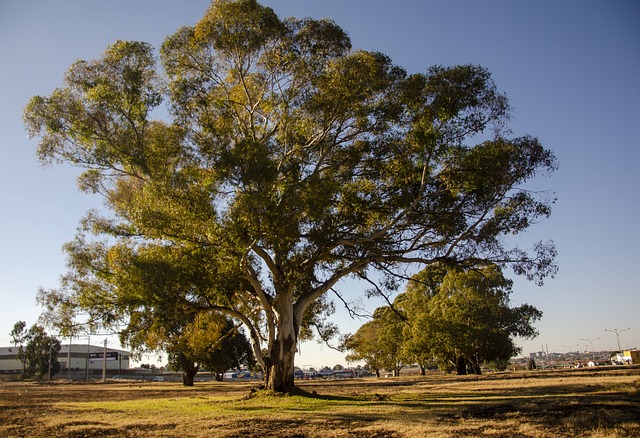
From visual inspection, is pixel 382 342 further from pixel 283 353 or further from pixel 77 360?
pixel 77 360

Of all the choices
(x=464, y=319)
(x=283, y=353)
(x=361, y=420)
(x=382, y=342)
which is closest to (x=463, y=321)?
(x=464, y=319)

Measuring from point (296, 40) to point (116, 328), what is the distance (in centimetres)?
1359

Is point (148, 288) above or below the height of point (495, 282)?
below

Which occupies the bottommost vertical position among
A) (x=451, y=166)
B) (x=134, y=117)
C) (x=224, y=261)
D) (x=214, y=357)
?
(x=214, y=357)

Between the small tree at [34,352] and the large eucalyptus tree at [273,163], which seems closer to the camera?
the large eucalyptus tree at [273,163]

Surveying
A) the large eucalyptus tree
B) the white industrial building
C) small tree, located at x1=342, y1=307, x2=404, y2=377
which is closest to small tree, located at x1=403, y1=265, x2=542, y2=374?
small tree, located at x1=342, y1=307, x2=404, y2=377

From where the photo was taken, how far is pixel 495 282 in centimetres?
5191

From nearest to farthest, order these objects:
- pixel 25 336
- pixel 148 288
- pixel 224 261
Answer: pixel 148 288
pixel 224 261
pixel 25 336

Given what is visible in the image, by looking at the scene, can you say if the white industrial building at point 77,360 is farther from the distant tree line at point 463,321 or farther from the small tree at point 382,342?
the distant tree line at point 463,321

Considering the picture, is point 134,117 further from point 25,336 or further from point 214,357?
point 25,336

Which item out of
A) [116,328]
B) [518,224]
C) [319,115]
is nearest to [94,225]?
[116,328]

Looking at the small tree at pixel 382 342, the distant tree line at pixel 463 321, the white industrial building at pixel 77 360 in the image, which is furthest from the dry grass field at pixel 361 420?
the white industrial building at pixel 77 360

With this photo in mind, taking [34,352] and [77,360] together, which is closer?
[34,352]

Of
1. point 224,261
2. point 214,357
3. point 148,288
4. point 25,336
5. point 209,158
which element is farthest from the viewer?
point 25,336
